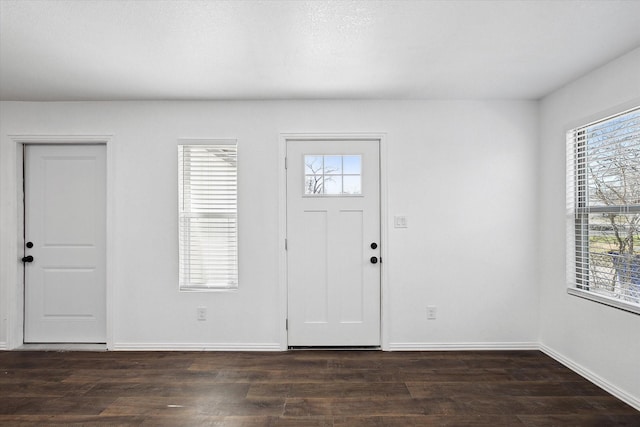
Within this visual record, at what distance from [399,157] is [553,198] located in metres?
1.43

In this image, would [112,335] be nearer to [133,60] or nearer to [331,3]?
[133,60]

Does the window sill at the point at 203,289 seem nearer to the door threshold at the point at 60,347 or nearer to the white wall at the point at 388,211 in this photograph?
the white wall at the point at 388,211

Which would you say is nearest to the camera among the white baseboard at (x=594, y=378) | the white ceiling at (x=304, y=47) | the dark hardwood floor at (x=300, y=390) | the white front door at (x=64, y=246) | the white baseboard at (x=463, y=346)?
the white ceiling at (x=304, y=47)

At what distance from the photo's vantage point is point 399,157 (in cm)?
368

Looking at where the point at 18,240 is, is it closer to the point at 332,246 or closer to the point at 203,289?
the point at 203,289

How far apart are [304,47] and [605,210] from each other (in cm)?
252

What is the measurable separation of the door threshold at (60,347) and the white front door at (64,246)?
40 millimetres

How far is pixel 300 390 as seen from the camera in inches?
111

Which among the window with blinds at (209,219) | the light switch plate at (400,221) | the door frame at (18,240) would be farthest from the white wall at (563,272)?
the door frame at (18,240)

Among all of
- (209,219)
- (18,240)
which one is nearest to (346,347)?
(209,219)

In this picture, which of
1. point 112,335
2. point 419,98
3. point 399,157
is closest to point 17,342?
point 112,335

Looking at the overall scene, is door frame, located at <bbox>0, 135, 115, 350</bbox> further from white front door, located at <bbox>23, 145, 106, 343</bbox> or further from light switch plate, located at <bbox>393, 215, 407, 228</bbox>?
light switch plate, located at <bbox>393, 215, 407, 228</bbox>

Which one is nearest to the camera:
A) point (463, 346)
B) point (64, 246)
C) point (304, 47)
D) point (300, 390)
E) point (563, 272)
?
point (304, 47)

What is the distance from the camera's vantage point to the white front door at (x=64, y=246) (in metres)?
3.78
